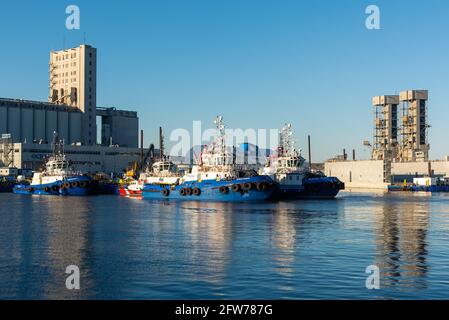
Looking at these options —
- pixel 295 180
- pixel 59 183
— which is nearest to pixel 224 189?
pixel 295 180

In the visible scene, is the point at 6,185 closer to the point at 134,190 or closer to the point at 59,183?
the point at 59,183

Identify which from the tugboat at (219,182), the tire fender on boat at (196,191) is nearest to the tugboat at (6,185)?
the tugboat at (219,182)

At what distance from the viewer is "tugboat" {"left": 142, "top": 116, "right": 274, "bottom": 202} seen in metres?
111

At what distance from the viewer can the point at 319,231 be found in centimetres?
6012

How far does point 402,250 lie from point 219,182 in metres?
68.3

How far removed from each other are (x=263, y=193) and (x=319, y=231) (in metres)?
52.2

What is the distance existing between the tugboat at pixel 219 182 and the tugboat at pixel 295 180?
49.3 ft

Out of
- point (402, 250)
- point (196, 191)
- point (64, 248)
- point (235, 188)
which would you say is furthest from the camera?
point (196, 191)

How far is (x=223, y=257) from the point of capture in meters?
43.2

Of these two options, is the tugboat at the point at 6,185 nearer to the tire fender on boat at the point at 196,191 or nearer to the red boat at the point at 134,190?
the red boat at the point at 134,190

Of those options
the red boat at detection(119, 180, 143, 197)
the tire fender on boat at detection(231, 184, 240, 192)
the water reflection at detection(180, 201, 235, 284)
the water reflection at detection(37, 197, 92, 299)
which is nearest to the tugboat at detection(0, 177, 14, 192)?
the red boat at detection(119, 180, 143, 197)

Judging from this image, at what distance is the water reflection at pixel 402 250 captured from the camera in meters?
35.1

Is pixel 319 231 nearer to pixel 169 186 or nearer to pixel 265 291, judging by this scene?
pixel 265 291
